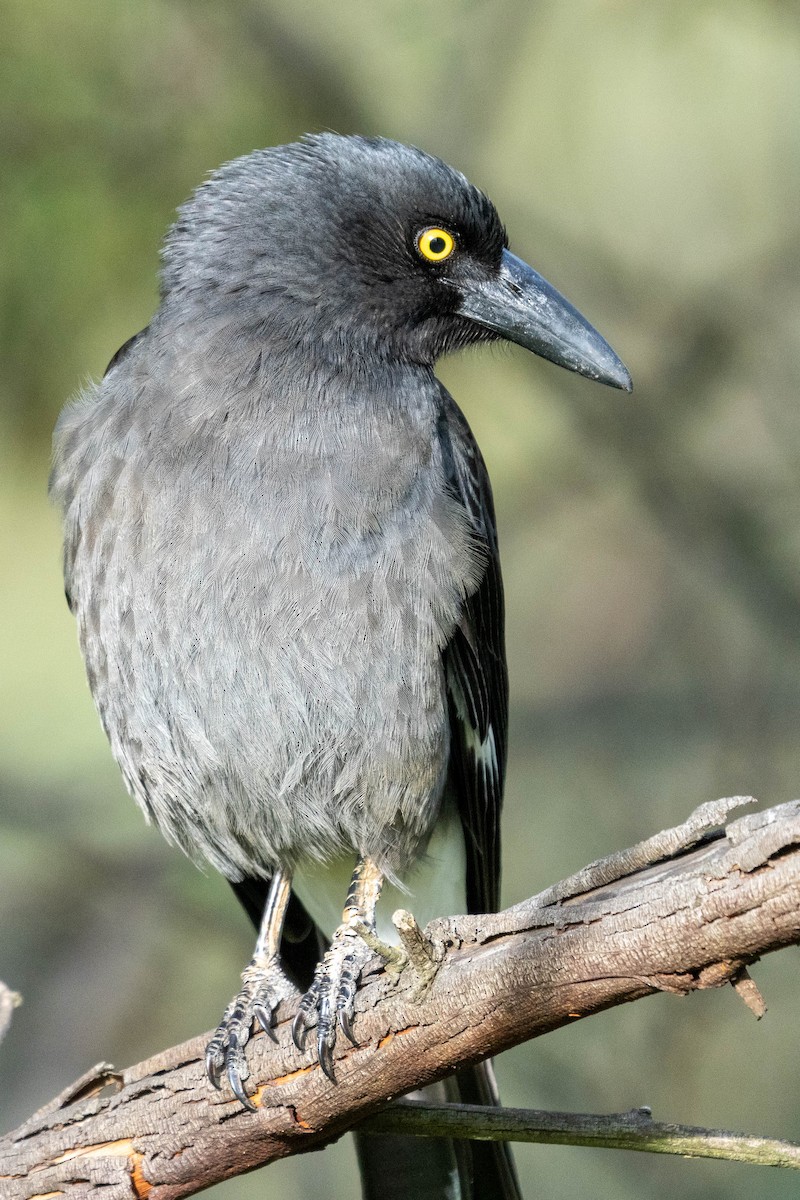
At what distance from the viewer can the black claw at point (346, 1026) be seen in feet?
9.12

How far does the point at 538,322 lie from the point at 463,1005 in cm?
210

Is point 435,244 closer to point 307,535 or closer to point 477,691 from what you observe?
point 307,535

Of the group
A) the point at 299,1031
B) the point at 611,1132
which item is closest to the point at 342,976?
the point at 299,1031

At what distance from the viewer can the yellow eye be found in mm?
3830

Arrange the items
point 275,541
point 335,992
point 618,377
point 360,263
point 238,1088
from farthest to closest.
→ point 618,377, point 360,263, point 275,541, point 335,992, point 238,1088

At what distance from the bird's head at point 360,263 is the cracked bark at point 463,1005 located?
174 cm

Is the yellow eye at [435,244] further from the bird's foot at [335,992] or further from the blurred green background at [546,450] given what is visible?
the blurred green background at [546,450]

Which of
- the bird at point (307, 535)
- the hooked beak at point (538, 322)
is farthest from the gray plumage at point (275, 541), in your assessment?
the hooked beak at point (538, 322)

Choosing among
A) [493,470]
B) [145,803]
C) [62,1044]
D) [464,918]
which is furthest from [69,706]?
[464,918]

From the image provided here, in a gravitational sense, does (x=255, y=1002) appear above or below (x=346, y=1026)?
above

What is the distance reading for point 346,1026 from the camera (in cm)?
281

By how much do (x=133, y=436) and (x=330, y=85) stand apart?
3139 mm

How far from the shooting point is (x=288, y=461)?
11.3 feet

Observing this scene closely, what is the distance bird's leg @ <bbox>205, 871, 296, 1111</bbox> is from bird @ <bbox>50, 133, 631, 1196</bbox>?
0.01 metres
